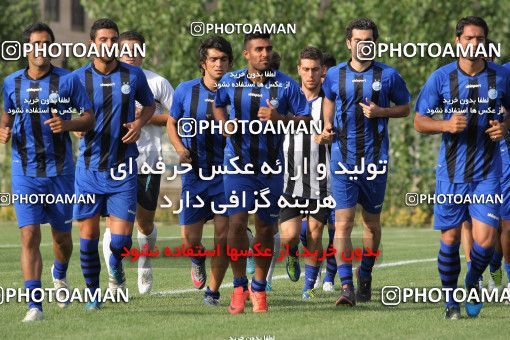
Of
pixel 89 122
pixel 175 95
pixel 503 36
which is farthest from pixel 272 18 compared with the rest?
pixel 89 122

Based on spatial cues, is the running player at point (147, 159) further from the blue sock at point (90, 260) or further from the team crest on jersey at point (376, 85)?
the team crest on jersey at point (376, 85)

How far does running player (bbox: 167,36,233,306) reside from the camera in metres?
12.5

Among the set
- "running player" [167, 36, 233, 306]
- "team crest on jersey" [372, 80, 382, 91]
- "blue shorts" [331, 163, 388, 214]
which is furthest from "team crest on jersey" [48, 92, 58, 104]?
"team crest on jersey" [372, 80, 382, 91]

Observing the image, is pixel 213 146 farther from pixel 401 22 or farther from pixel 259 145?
pixel 401 22

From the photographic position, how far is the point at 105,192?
11859 mm

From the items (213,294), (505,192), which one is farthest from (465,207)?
(213,294)

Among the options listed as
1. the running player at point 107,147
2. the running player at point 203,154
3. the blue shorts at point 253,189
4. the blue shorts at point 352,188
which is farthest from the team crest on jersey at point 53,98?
the blue shorts at point 352,188

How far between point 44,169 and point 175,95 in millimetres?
2135

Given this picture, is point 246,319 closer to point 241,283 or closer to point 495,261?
point 241,283

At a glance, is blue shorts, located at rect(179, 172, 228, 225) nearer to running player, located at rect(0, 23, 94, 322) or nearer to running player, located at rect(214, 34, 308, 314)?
running player, located at rect(214, 34, 308, 314)

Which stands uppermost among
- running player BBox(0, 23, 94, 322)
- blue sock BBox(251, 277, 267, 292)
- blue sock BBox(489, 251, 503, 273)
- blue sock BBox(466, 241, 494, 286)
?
running player BBox(0, 23, 94, 322)

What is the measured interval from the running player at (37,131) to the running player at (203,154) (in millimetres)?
Result: 1612

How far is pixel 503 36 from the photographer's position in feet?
94.4

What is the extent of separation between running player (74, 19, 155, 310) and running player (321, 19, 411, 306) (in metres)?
1.72
